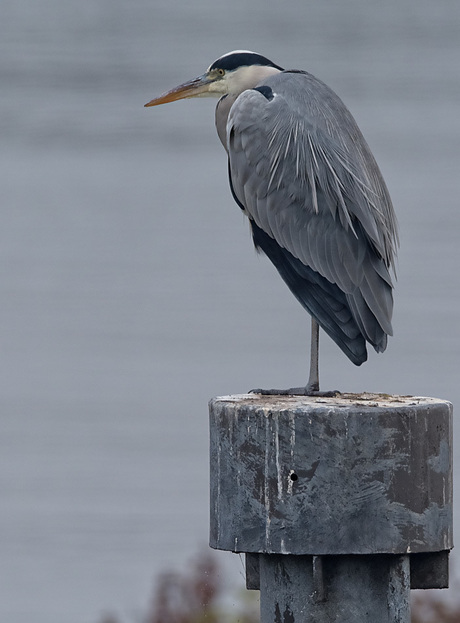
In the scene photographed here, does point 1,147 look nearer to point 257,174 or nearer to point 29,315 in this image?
point 29,315

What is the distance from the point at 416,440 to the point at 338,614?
16.8 inches

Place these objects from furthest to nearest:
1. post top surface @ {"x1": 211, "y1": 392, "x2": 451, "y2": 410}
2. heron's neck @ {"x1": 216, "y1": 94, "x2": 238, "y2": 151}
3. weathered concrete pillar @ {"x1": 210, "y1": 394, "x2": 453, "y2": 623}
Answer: heron's neck @ {"x1": 216, "y1": 94, "x2": 238, "y2": 151} < post top surface @ {"x1": 211, "y1": 392, "x2": 451, "y2": 410} < weathered concrete pillar @ {"x1": 210, "y1": 394, "x2": 453, "y2": 623}

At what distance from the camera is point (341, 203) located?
4617 mm

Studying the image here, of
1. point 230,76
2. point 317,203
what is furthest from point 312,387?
point 230,76

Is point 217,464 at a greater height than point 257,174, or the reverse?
point 257,174

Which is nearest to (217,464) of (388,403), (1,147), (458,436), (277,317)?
(388,403)

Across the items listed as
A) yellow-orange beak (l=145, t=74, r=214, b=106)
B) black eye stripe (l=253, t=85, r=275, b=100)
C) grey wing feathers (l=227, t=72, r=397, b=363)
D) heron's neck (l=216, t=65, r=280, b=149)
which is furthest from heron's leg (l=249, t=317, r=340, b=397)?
yellow-orange beak (l=145, t=74, r=214, b=106)

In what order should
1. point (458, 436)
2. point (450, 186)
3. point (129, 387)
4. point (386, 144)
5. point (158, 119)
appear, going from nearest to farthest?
point (458, 436) → point (129, 387) → point (450, 186) → point (386, 144) → point (158, 119)

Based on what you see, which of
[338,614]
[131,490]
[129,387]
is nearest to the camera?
[338,614]

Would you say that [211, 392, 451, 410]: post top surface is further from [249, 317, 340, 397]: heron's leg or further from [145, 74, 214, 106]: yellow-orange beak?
[145, 74, 214, 106]: yellow-orange beak

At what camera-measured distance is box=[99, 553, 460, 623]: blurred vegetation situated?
18.4 feet

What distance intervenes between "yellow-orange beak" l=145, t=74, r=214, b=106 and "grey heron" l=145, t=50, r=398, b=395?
1.51 ft

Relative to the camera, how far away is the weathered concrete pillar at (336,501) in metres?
3.10

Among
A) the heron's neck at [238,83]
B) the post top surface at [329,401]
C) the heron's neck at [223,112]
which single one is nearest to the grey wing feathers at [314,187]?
the heron's neck at [238,83]
